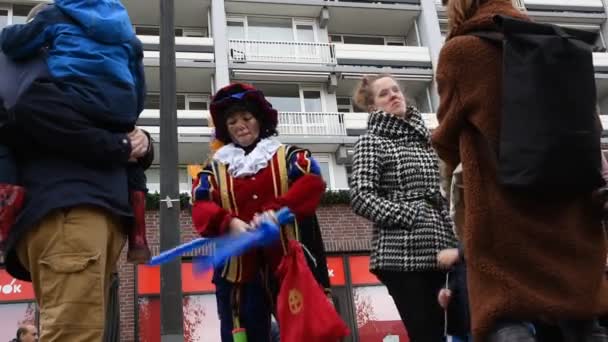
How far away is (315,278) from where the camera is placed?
131 inches

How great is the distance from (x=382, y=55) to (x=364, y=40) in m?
2.17

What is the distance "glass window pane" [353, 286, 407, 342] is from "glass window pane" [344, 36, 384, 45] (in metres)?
12.0

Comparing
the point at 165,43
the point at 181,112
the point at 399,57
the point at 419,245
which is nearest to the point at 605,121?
the point at 399,57

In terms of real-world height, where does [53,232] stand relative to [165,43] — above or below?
below

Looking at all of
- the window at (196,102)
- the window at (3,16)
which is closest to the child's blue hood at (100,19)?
the window at (196,102)

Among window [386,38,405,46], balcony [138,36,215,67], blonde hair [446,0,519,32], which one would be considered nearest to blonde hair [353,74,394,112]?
blonde hair [446,0,519,32]

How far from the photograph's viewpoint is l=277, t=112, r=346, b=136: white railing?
815 inches

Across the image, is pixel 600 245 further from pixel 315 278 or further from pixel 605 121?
pixel 605 121

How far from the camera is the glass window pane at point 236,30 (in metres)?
22.7

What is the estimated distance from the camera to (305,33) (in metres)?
23.4

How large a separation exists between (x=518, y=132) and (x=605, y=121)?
72.7ft

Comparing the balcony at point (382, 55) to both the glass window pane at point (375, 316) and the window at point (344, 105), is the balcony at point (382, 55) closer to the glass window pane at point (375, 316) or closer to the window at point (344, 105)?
the window at point (344, 105)

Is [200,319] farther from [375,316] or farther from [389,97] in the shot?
[389,97]

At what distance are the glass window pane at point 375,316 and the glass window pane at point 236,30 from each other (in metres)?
11.3
